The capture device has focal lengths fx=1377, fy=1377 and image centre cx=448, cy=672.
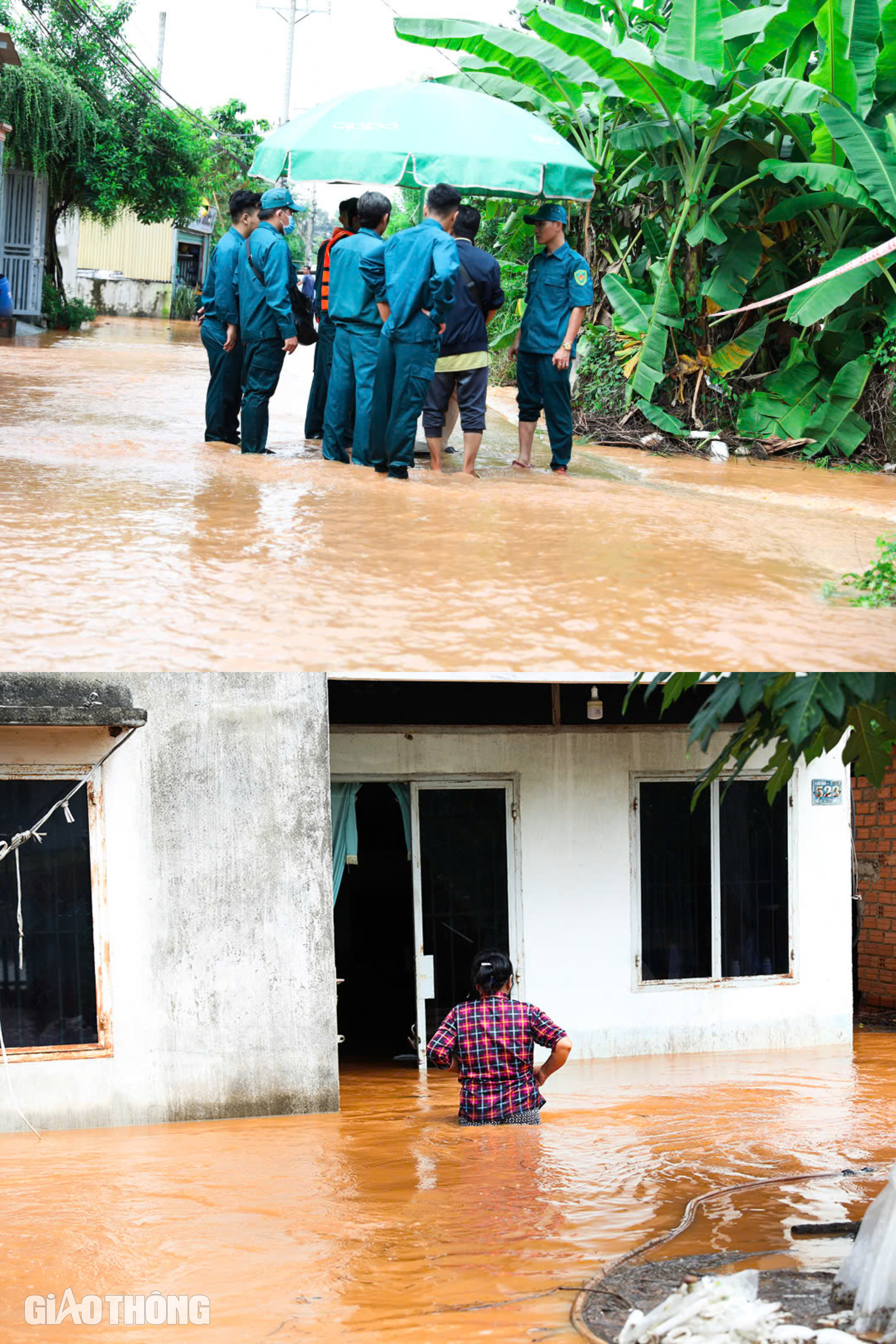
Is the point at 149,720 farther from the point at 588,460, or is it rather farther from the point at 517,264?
the point at 517,264

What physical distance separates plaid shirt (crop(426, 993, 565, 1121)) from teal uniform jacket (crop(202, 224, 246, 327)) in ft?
14.1

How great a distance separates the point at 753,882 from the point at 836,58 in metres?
5.54

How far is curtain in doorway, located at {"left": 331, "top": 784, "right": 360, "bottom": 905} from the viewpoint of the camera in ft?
25.3

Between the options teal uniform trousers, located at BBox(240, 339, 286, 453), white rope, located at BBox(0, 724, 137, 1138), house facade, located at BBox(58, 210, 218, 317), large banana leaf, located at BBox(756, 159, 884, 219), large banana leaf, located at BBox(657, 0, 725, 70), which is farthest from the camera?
house facade, located at BBox(58, 210, 218, 317)

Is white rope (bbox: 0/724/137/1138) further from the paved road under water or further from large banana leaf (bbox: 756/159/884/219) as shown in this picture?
large banana leaf (bbox: 756/159/884/219)

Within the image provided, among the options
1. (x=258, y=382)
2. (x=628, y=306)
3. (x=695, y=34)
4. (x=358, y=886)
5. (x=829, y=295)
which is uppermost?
(x=695, y=34)

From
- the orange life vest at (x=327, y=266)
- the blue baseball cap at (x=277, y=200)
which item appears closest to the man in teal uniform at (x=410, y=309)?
the orange life vest at (x=327, y=266)

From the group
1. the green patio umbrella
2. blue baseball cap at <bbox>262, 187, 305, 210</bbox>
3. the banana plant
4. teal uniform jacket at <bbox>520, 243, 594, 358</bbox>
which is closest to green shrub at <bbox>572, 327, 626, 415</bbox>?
the banana plant

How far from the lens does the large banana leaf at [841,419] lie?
10.2 metres

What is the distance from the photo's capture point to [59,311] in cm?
2045

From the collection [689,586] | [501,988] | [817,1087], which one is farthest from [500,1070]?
[817,1087]

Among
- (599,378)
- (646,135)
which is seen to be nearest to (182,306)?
(599,378)

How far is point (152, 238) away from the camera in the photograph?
31.8 m

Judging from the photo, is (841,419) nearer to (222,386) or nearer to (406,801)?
(406,801)
